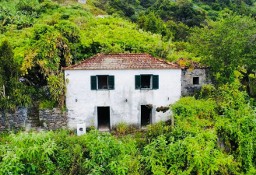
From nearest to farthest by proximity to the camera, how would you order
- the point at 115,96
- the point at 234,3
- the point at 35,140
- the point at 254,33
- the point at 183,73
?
the point at 35,140 → the point at 115,96 → the point at 183,73 → the point at 254,33 → the point at 234,3

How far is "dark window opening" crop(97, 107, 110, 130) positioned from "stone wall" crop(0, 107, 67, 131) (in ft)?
8.48

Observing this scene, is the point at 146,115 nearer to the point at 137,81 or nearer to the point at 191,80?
the point at 137,81

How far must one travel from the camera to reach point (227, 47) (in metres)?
22.6

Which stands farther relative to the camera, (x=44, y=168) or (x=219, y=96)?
(x=219, y=96)

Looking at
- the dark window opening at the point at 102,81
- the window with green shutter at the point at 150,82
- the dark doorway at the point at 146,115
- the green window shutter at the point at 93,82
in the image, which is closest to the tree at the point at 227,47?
the window with green shutter at the point at 150,82

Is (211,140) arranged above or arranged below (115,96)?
below

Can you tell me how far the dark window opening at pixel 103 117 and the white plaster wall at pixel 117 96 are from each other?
3.41ft

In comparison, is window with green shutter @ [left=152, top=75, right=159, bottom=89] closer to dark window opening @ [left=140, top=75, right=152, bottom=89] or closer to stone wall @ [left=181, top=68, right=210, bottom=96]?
dark window opening @ [left=140, top=75, right=152, bottom=89]

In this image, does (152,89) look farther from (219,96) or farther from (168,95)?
(219,96)

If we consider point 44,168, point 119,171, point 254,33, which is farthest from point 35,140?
point 254,33

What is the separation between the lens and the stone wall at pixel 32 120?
20.7 meters

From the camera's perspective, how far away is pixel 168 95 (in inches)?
851

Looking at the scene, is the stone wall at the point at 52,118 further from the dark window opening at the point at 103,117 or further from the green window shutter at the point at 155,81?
the green window shutter at the point at 155,81

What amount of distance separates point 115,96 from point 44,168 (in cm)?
722
